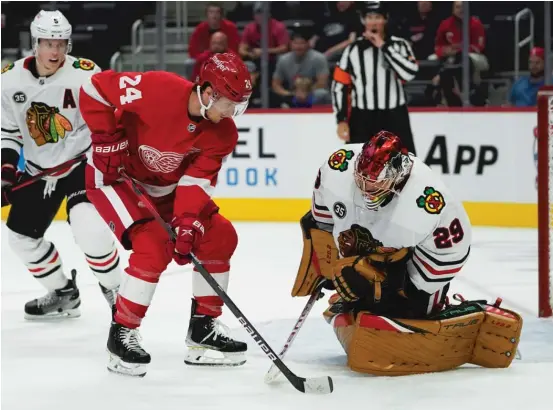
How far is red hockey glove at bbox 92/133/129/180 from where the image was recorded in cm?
324

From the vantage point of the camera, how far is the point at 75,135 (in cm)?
398

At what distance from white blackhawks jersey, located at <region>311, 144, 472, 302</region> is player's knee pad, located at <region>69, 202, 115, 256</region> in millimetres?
909

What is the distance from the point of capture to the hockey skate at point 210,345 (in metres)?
3.33

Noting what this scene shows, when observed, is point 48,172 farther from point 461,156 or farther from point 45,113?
point 461,156

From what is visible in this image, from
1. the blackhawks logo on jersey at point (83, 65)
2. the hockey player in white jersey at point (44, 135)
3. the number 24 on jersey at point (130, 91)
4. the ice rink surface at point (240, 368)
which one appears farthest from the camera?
the blackhawks logo on jersey at point (83, 65)

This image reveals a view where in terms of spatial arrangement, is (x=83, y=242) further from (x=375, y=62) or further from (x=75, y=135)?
(x=375, y=62)

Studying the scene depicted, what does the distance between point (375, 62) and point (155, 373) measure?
3.23 meters

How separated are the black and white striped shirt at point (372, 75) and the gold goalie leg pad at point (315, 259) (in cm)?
281

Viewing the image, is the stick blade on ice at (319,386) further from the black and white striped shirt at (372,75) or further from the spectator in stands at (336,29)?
the spectator in stands at (336,29)

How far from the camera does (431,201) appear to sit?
301 centimetres

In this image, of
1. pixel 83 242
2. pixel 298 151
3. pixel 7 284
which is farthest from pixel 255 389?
pixel 298 151

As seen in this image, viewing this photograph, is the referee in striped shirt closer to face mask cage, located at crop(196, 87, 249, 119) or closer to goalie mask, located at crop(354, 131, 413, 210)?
face mask cage, located at crop(196, 87, 249, 119)

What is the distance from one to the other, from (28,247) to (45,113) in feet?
1.67

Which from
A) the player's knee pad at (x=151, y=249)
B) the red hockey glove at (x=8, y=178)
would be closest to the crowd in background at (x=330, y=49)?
the red hockey glove at (x=8, y=178)
